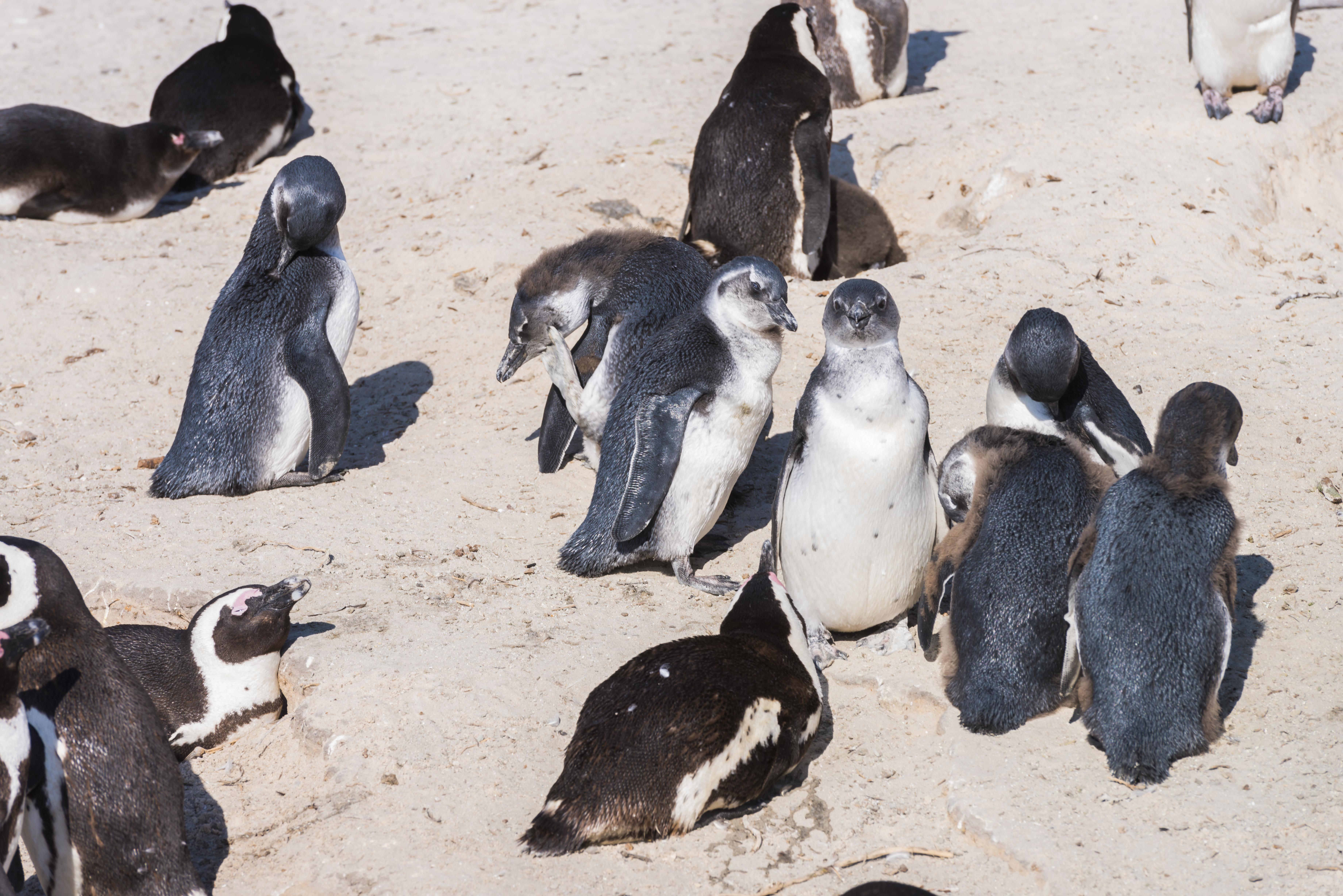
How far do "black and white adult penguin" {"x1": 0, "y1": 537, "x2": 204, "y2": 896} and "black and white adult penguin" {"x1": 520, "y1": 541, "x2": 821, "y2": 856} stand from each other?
0.89 metres

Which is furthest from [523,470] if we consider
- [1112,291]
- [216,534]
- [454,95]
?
[454,95]

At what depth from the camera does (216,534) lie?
4539 mm

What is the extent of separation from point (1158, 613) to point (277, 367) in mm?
3530

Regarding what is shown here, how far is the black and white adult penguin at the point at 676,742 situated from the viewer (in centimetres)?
297

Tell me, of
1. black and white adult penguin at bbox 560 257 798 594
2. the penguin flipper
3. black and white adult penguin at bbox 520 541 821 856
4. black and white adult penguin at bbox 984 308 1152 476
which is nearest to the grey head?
black and white adult penguin at bbox 560 257 798 594

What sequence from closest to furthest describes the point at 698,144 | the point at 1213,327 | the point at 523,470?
the point at 523,470 → the point at 1213,327 → the point at 698,144

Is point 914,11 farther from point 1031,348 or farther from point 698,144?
point 1031,348

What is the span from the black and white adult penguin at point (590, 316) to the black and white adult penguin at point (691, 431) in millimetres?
522

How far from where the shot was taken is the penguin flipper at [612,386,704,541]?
422 centimetres

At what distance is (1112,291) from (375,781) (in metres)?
4.27

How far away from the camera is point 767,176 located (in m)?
6.56

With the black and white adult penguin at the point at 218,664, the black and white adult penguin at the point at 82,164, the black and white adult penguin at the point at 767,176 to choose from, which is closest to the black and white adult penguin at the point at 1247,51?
the black and white adult penguin at the point at 767,176

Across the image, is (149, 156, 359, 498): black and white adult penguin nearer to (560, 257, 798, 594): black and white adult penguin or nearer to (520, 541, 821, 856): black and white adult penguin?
(560, 257, 798, 594): black and white adult penguin

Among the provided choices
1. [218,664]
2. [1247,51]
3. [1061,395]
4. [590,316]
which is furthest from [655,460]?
[1247,51]
